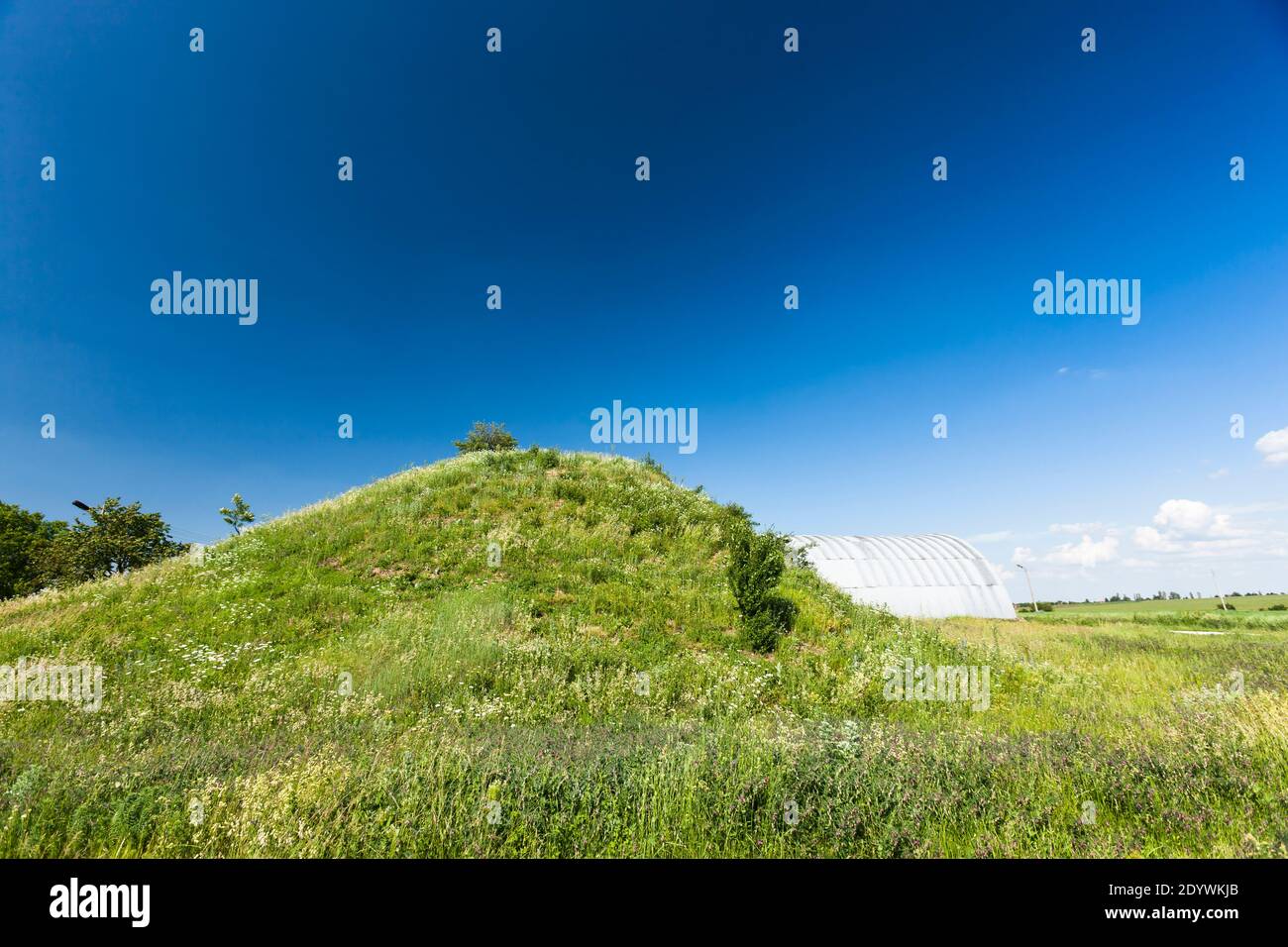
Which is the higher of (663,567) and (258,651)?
(663,567)

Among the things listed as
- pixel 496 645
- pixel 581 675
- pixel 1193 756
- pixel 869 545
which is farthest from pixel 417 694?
pixel 869 545

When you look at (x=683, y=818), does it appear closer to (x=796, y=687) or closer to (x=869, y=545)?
(x=796, y=687)

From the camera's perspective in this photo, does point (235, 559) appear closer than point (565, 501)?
Yes

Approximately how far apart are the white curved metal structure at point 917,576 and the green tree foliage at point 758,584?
18002mm

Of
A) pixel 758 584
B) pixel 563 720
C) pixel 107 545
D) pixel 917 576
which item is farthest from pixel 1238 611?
pixel 107 545

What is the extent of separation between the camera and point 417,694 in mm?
9703

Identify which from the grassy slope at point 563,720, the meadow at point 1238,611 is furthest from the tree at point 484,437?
the meadow at point 1238,611

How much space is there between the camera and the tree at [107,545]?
4150cm

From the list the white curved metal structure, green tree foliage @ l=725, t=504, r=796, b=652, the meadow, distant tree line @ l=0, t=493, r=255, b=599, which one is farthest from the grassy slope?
distant tree line @ l=0, t=493, r=255, b=599

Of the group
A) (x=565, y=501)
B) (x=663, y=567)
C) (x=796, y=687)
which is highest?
(x=565, y=501)

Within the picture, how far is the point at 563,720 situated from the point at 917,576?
33.7 m

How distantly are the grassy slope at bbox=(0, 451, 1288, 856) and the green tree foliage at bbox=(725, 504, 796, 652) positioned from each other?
587 millimetres

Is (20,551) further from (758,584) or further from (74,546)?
(758,584)
